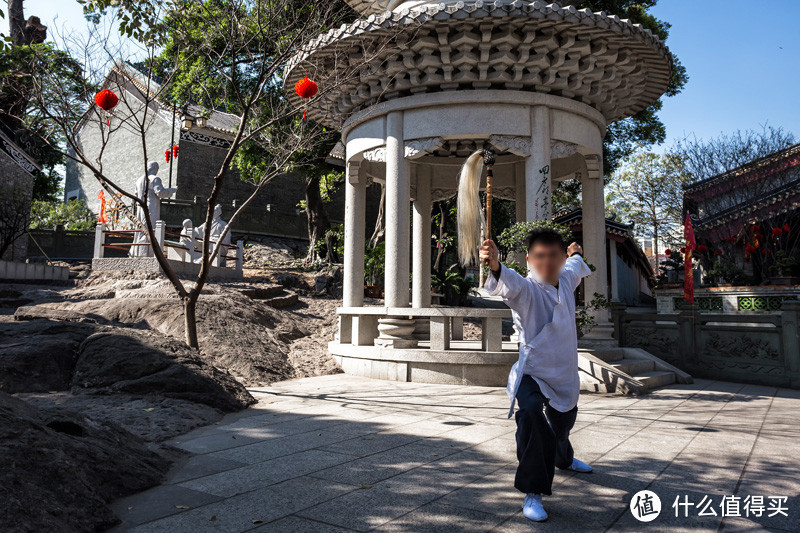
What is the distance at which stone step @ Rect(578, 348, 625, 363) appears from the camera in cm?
810

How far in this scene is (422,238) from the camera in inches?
446

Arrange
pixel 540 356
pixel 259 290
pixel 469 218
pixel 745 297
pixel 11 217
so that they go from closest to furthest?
pixel 540 356 → pixel 469 218 → pixel 259 290 → pixel 745 297 → pixel 11 217

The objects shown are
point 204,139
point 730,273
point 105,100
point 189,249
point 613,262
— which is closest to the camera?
point 105,100

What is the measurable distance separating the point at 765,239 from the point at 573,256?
17.9 metres

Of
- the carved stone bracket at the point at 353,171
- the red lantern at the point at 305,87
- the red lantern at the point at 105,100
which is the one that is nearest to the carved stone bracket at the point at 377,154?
the carved stone bracket at the point at 353,171

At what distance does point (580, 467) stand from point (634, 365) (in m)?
5.31

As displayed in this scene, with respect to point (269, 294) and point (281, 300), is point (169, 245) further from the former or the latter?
point (281, 300)

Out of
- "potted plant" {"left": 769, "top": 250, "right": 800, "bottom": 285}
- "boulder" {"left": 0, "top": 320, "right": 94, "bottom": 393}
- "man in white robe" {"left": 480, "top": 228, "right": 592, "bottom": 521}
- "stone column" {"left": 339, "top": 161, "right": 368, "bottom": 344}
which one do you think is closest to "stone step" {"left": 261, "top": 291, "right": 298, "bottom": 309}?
"stone column" {"left": 339, "top": 161, "right": 368, "bottom": 344}

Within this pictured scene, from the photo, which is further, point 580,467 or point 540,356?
point 580,467

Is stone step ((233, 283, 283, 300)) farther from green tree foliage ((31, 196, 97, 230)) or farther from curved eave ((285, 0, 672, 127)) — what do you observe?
green tree foliage ((31, 196, 97, 230))

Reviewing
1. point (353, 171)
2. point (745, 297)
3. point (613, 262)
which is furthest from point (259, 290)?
point (613, 262)

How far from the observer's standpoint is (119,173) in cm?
2473

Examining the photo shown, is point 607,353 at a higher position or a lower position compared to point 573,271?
lower

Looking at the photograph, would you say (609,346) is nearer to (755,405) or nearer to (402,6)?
(755,405)
